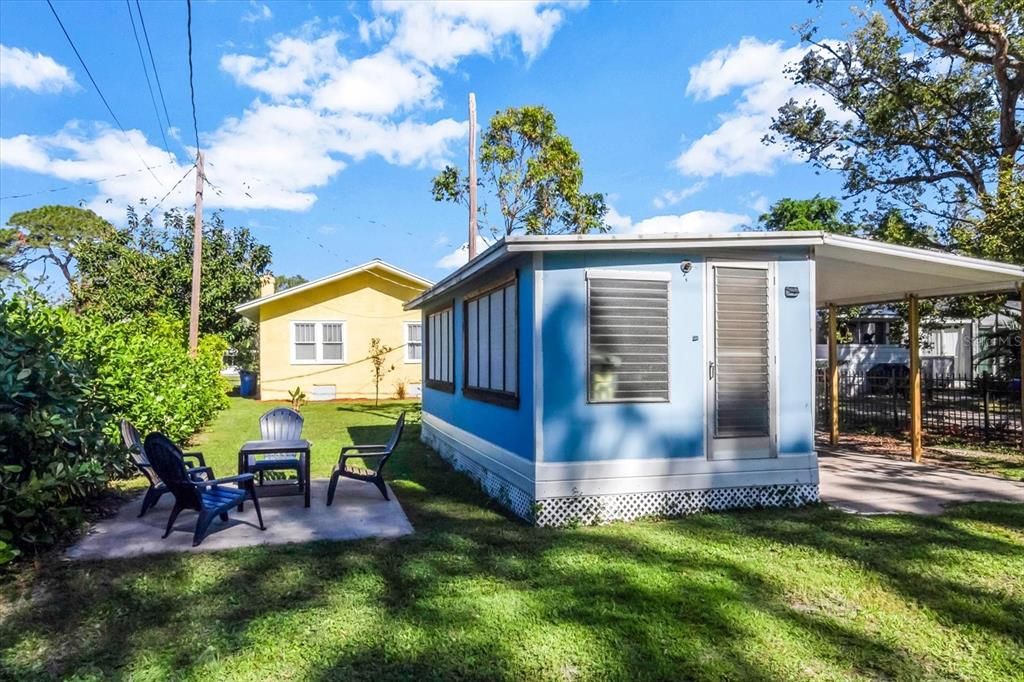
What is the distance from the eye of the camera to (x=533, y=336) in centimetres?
601

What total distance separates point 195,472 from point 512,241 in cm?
384

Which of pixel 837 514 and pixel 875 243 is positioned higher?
pixel 875 243

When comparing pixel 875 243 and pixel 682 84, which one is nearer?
pixel 875 243

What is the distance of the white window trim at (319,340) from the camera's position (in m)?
21.2

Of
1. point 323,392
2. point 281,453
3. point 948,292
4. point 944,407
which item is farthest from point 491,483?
point 323,392

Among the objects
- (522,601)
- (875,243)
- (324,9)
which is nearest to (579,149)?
(324,9)

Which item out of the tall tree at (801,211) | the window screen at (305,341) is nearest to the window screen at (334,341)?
the window screen at (305,341)

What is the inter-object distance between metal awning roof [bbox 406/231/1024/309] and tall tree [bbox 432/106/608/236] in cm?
1080

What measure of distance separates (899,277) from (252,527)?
7.93 meters

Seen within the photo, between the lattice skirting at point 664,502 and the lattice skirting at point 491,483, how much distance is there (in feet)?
0.99

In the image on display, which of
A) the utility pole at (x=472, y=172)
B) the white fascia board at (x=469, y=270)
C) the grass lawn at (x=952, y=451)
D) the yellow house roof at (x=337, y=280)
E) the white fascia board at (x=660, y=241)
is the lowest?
the grass lawn at (x=952, y=451)

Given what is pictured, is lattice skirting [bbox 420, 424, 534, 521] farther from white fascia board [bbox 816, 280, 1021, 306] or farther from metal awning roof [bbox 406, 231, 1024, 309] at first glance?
white fascia board [bbox 816, 280, 1021, 306]

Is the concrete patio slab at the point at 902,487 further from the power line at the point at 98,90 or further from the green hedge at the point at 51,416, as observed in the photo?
the power line at the point at 98,90

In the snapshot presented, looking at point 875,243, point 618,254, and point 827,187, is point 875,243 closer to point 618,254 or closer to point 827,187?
point 618,254
